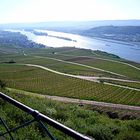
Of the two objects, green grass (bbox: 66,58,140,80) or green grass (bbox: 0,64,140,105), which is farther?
green grass (bbox: 66,58,140,80)

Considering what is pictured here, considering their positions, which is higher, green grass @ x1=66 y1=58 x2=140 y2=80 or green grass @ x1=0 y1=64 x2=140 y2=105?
green grass @ x1=0 y1=64 x2=140 y2=105

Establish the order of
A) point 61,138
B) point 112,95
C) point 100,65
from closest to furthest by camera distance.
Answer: point 61,138, point 112,95, point 100,65

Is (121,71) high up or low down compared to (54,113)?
down

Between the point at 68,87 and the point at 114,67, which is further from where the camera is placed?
the point at 114,67

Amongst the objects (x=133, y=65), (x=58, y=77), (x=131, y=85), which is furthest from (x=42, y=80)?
(x=133, y=65)

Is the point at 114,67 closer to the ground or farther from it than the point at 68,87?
closer to the ground

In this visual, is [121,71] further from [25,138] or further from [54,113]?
[25,138]

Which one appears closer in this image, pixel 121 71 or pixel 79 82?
pixel 79 82

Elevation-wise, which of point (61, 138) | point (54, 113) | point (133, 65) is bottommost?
point (133, 65)
